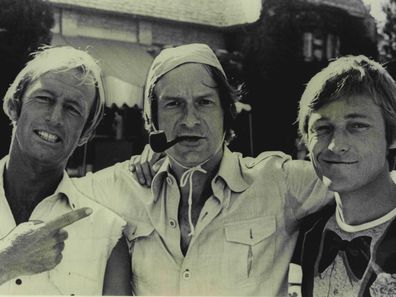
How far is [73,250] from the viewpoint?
3.38 m

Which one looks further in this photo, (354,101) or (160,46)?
(160,46)

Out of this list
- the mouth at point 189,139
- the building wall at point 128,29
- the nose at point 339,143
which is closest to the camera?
the nose at point 339,143

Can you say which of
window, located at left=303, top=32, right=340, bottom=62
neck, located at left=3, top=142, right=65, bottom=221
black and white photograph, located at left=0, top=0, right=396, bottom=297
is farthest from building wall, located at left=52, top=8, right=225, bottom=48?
neck, located at left=3, top=142, right=65, bottom=221

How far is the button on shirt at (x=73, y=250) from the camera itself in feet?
10.9

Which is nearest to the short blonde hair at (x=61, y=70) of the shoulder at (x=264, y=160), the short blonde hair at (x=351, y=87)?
the shoulder at (x=264, y=160)

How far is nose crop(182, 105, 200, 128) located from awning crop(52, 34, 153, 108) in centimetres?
29

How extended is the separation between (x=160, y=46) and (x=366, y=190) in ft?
4.63

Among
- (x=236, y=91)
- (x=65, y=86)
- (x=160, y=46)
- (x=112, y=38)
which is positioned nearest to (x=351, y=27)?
(x=236, y=91)

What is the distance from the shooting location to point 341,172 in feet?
10.6

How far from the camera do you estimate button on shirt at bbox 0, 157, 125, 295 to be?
3332mm

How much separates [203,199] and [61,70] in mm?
1081

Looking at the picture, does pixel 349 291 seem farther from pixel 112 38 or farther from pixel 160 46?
pixel 112 38

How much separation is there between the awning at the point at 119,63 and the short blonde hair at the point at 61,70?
4 cm

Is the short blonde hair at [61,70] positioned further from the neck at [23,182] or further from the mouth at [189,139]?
the mouth at [189,139]
